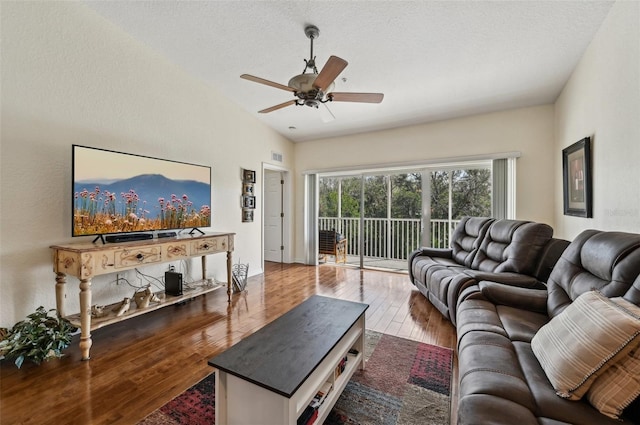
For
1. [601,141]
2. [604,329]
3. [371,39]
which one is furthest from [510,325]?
[371,39]

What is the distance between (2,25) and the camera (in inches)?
81.2

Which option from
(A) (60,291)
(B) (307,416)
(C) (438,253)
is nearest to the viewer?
(B) (307,416)

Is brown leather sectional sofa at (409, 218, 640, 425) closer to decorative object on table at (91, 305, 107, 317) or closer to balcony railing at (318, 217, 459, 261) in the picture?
balcony railing at (318, 217, 459, 261)

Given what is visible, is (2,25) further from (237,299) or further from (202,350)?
(237,299)

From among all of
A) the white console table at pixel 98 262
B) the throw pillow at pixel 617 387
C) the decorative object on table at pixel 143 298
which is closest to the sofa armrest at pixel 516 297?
the throw pillow at pixel 617 387

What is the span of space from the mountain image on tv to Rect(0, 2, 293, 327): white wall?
296mm

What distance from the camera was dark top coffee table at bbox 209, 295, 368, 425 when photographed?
1111 mm

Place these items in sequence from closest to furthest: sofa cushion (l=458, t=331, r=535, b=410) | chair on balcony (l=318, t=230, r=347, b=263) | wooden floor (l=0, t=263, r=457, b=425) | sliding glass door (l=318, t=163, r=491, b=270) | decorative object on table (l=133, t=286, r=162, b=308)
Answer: sofa cushion (l=458, t=331, r=535, b=410) < wooden floor (l=0, t=263, r=457, b=425) < decorative object on table (l=133, t=286, r=162, b=308) < sliding glass door (l=318, t=163, r=491, b=270) < chair on balcony (l=318, t=230, r=347, b=263)

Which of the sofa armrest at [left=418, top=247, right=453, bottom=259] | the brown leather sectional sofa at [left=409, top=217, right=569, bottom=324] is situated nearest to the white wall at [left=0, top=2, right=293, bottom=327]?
the brown leather sectional sofa at [left=409, top=217, right=569, bottom=324]

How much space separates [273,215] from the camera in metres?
5.82

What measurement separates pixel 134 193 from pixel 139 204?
0.39 feet

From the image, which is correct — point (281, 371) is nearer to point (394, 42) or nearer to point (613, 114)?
point (394, 42)

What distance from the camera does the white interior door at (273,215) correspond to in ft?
18.8

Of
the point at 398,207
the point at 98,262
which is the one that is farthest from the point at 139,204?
the point at 398,207
